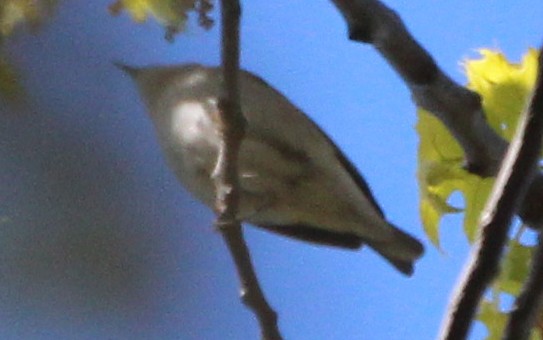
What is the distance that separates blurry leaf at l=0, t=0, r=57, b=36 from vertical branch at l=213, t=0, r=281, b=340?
0.09 metres

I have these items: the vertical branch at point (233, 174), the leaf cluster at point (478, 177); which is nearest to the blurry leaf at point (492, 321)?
the leaf cluster at point (478, 177)

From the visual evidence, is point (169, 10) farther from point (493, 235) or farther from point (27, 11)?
point (493, 235)

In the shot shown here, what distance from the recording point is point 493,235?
364 millimetres

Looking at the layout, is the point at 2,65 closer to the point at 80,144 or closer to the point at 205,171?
the point at 80,144

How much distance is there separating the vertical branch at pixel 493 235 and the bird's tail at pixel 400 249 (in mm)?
619

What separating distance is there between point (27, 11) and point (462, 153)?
10.2 inches

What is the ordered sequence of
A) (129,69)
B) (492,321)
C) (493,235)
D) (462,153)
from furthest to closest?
(129,69)
(462,153)
(492,321)
(493,235)

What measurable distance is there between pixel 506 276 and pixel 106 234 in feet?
1.05

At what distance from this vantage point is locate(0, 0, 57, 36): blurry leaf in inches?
19.6

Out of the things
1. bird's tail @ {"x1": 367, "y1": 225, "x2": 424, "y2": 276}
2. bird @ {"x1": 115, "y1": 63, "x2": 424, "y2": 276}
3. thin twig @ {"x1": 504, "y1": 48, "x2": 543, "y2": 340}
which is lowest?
thin twig @ {"x1": 504, "y1": 48, "x2": 543, "y2": 340}

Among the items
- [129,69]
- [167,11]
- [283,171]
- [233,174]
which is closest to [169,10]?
[167,11]

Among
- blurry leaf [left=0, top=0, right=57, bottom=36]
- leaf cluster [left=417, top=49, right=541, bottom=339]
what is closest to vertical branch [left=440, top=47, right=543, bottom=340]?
leaf cluster [left=417, top=49, right=541, bottom=339]

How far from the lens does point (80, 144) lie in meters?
0.67

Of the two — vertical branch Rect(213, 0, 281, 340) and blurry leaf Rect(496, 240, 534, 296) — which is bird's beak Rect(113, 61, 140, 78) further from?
blurry leaf Rect(496, 240, 534, 296)
